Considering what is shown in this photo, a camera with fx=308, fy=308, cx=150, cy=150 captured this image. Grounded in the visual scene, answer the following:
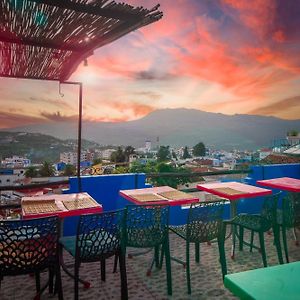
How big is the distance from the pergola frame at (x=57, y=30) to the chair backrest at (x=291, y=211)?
255cm

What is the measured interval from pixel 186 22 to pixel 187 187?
10690 millimetres

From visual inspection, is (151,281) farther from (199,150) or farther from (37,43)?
(199,150)

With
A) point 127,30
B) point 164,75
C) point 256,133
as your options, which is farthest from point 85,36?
point 256,133

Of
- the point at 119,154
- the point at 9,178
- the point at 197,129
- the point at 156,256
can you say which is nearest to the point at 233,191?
the point at 156,256

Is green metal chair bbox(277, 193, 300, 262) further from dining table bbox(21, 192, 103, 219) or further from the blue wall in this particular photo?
dining table bbox(21, 192, 103, 219)

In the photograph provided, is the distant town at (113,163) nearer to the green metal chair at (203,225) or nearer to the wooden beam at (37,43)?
the wooden beam at (37,43)

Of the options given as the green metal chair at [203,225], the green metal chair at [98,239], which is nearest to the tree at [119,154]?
the green metal chair at [203,225]

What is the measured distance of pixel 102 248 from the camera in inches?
101

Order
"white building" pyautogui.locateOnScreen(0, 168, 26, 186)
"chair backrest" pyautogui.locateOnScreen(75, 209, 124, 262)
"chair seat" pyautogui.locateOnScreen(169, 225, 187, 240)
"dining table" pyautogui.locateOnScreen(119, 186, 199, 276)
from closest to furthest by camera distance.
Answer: "chair backrest" pyautogui.locateOnScreen(75, 209, 124, 262)
"chair seat" pyautogui.locateOnScreen(169, 225, 187, 240)
"dining table" pyautogui.locateOnScreen(119, 186, 199, 276)
"white building" pyautogui.locateOnScreen(0, 168, 26, 186)

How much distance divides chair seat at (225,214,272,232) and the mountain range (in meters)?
30.5

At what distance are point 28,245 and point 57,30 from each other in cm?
190

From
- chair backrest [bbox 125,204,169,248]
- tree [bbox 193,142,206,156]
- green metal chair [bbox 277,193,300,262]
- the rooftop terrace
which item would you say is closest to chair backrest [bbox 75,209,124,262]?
chair backrest [bbox 125,204,169,248]

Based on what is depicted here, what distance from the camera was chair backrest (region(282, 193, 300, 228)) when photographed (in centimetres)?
359

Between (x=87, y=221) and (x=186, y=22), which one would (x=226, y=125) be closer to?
(x=186, y=22)
